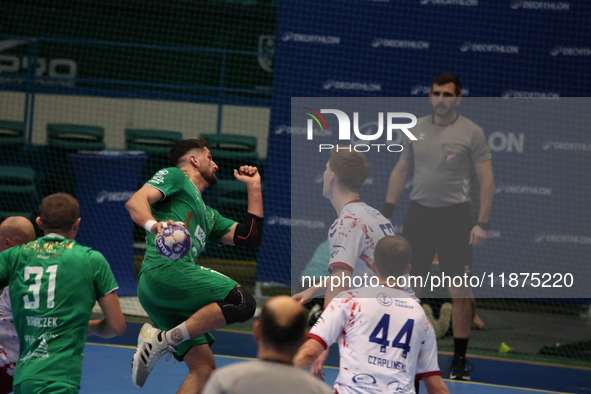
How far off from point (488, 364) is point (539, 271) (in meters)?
2.12

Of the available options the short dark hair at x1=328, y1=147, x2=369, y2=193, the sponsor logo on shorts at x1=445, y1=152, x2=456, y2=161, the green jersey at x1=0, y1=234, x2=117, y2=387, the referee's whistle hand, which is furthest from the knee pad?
the sponsor logo on shorts at x1=445, y1=152, x2=456, y2=161

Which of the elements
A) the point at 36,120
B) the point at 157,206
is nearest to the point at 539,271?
the point at 157,206

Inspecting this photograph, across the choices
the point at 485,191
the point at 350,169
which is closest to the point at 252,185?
the point at 350,169

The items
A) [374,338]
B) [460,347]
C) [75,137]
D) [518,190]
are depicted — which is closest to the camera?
[374,338]

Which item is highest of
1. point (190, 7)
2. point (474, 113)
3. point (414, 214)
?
point (190, 7)

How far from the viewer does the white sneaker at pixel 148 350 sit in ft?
17.3

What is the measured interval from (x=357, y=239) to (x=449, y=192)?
3233 millimetres

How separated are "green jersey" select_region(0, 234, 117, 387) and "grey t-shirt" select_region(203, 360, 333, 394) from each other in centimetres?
153

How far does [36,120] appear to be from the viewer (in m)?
13.6

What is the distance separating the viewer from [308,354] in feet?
12.9

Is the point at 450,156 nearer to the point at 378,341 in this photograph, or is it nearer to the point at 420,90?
the point at 420,90

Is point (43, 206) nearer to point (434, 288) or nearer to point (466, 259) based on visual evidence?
point (466, 259)

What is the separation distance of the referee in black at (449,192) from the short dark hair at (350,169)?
2.66 m

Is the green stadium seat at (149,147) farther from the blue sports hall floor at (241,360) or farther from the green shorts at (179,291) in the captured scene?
the green shorts at (179,291)
